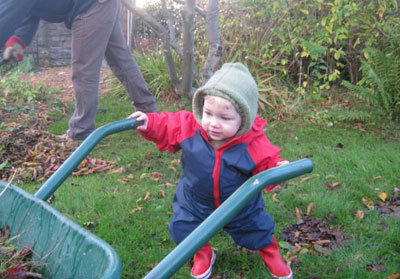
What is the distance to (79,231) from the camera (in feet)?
4.67

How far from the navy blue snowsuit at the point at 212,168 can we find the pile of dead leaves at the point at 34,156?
188 centimetres


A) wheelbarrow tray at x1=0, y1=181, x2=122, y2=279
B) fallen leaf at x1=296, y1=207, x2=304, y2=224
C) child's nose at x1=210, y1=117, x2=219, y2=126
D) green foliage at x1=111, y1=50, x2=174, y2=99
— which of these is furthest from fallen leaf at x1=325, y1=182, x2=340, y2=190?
green foliage at x1=111, y1=50, x2=174, y2=99

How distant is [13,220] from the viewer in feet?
5.74

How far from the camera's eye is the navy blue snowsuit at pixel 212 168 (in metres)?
2.13

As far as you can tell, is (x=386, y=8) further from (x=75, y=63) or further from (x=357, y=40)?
(x=75, y=63)

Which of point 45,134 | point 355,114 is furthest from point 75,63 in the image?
point 355,114

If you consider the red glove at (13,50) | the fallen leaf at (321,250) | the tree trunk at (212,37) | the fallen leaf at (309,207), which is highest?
the red glove at (13,50)

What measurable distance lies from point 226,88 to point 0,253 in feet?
3.83

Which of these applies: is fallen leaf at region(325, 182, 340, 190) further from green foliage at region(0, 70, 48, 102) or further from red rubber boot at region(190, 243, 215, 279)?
green foliage at region(0, 70, 48, 102)

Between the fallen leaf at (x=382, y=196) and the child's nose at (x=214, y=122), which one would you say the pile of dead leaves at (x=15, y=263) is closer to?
the child's nose at (x=214, y=122)

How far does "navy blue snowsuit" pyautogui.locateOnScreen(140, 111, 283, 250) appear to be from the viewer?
6.98ft

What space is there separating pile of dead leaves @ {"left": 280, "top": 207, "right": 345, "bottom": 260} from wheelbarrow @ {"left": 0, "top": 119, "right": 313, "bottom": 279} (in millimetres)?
1371

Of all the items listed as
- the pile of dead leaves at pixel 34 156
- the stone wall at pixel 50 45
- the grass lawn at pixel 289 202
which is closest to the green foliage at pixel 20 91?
the grass lawn at pixel 289 202

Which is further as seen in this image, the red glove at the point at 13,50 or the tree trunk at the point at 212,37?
the tree trunk at the point at 212,37
